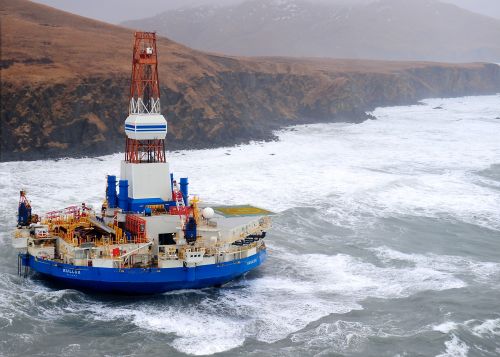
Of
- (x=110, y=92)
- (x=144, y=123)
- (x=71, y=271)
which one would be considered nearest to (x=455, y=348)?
(x=71, y=271)

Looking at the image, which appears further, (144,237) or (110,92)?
(110,92)

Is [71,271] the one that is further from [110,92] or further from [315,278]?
[110,92]

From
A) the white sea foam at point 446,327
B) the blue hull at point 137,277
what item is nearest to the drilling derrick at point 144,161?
the blue hull at point 137,277

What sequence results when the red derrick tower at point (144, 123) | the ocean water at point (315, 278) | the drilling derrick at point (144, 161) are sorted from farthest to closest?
the red derrick tower at point (144, 123)
the drilling derrick at point (144, 161)
the ocean water at point (315, 278)

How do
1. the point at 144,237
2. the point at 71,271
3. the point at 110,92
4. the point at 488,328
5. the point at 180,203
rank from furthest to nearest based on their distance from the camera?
the point at 110,92, the point at 180,203, the point at 144,237, the point at 71,271, the point at 488,328

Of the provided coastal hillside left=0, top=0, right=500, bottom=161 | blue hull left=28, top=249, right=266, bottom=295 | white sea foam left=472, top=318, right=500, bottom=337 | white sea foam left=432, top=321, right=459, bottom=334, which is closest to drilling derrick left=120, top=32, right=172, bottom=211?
blue hull left=28, top=249, right=266, bottom=295

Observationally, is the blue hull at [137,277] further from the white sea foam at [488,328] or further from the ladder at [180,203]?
the white sea foam at [488,328]

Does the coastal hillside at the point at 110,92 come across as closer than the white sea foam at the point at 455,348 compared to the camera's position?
No

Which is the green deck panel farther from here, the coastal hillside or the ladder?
the coastal hillside
